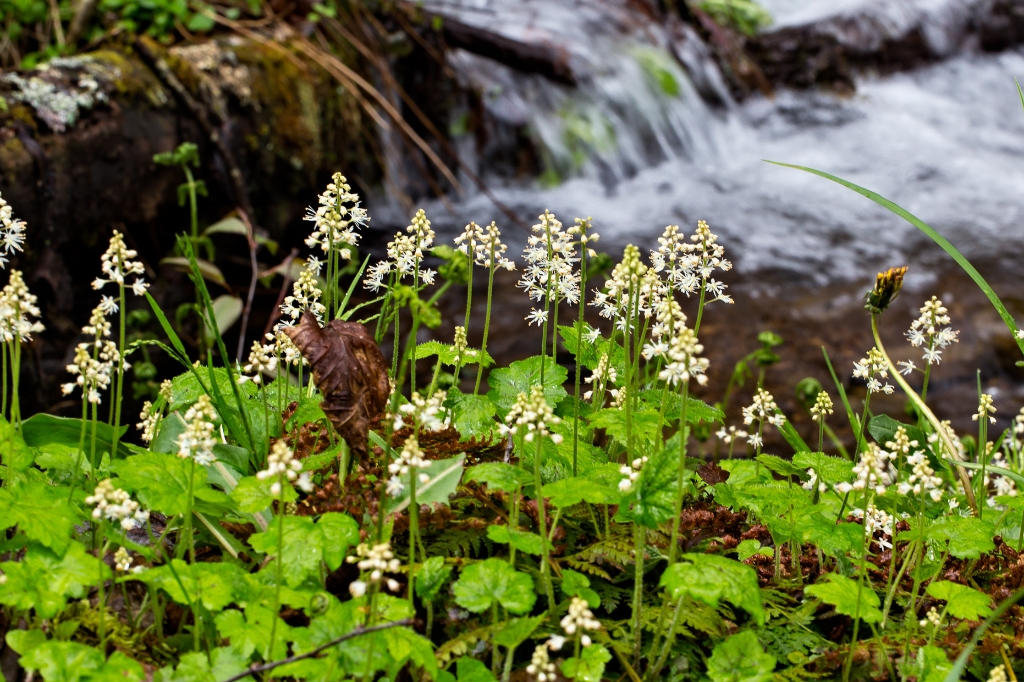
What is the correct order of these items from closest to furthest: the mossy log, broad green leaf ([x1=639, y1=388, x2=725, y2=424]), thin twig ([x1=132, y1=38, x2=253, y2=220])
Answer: broad green leaf ([x1=639, y1=388, x2=725, y2=424]) → the mossy log → thin twig ([x1=132, y1=38, x2=253, y2=220])

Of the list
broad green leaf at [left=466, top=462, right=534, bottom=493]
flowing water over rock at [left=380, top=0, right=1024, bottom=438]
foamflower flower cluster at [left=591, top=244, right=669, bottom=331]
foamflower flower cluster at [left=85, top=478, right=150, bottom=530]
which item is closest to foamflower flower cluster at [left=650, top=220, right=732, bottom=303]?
foamflower flower cluster at [left=591, top=244, right=669, bottom=331]

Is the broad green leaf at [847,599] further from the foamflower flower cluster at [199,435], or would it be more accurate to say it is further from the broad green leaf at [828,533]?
the foamflower flower cluster at [199,435]

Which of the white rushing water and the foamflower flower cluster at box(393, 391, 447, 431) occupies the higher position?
the foamflower flower cluster at box(393, 391, 447, 431)

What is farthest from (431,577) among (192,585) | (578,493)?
(192,585)

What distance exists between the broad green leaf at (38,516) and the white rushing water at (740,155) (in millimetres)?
5660

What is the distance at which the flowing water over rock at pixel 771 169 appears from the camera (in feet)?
21.8

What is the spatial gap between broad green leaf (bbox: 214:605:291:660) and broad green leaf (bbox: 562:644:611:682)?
21.5 inches

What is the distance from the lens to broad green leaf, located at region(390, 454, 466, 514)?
190cm

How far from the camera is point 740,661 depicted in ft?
5.56

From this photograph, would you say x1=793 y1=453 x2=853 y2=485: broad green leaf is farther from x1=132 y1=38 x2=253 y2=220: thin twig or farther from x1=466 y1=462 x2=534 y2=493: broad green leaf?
x1=132 y1=38 x2=253 y2=220: thin twig

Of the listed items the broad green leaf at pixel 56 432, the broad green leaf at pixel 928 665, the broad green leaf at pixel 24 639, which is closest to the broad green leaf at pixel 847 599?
the broad green leaf at pixel 928 665

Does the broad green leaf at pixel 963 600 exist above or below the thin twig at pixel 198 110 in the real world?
below

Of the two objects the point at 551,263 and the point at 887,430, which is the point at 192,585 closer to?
the point at 551,263

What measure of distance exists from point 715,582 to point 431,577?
565 mm
